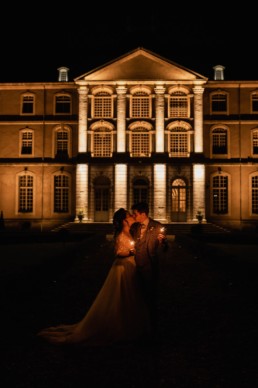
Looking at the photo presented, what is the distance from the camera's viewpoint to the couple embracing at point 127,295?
638 centimetres

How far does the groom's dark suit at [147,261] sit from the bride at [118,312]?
10cm

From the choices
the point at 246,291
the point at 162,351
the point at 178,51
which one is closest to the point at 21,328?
the point at 162,351

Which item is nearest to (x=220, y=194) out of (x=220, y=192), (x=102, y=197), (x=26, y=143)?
(x=220, y=192)

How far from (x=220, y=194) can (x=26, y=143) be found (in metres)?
14.7

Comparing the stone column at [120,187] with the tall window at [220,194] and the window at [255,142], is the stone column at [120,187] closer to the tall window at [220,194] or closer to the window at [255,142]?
the tall window at [220,194]

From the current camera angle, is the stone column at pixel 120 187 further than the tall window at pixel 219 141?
No

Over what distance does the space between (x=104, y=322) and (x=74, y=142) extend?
31.1m

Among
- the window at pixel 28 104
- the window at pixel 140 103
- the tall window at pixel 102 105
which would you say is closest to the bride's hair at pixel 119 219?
the window at pixel 140 103

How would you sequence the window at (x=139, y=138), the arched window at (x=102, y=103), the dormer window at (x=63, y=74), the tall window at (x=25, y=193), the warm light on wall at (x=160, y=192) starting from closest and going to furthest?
the warm light on wall at (x=160, y=192)
the window at (x=139, y=138)
the arched window at (x=102, y=103)
the tall window at (x=25, y=193)
the dormer window at (x=63, y=74)

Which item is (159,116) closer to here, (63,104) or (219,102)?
(219,102)

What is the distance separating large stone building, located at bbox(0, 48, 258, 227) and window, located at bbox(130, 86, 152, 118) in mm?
72

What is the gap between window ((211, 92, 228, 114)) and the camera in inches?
1455

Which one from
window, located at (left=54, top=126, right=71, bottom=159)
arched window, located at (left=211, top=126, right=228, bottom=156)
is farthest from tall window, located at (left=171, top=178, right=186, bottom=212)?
window, located at (left=54, top=126, right=71, bottom=159)

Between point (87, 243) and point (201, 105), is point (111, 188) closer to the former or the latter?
point (201, 105)
